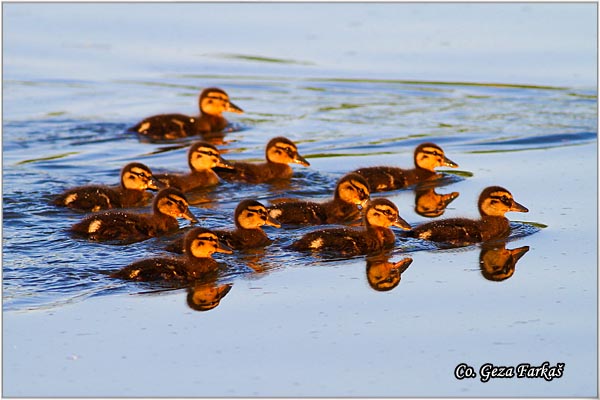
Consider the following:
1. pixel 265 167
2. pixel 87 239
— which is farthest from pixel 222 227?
pixel 265 167

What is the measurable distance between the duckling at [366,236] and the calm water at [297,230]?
0.13 m

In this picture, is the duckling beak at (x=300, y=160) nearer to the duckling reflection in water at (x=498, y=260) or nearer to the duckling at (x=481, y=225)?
the duckling at (x=481, y=225)

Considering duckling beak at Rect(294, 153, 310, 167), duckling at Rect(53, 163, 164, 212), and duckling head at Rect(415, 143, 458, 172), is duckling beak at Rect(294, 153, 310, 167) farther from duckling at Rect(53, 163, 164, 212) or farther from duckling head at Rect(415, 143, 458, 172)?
duckling at Rect(53, 163, 164, 212)

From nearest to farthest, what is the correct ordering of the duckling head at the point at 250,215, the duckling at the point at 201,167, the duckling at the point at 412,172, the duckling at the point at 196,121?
the duckling head at the point at 250,215
the duckling at the point at 412,172
the duckling at the point at 201,167
the duckling at the point at 196,121

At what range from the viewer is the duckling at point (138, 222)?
7.25 meters

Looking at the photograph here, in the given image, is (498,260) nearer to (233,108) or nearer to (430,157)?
(430,157)

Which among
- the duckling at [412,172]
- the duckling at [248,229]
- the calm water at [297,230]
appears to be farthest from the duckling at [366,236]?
the duckling at [412,172]

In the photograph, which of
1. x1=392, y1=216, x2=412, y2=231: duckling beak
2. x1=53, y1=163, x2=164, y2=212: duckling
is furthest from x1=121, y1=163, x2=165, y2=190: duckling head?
x1=392, y1=216, x2=412, y2=231: duckling beak

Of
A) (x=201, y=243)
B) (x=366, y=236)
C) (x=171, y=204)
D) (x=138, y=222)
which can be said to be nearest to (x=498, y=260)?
(x=366, y=236)

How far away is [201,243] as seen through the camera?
6.68m

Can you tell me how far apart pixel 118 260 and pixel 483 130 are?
4607 millimetres

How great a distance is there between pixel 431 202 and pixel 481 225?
3.65 feet

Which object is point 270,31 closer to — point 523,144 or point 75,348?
point 523,144

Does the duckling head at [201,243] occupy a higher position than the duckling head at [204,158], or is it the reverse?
the duckling head at [204,158]
